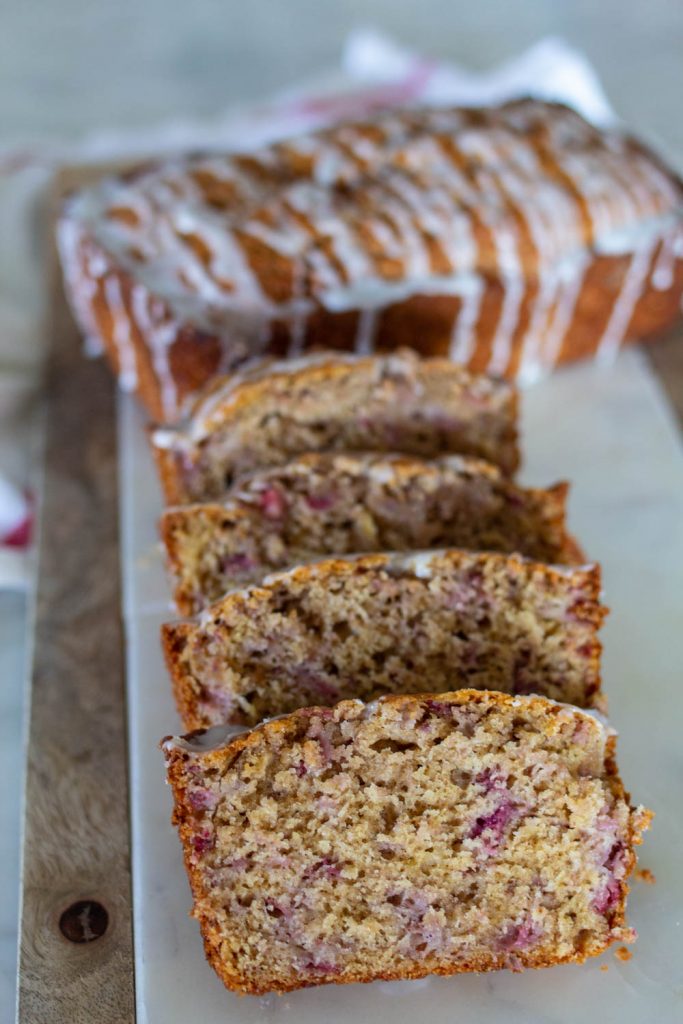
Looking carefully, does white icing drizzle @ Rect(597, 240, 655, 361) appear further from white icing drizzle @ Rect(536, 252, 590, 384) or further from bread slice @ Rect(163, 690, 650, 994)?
bread slice @ Rect(163, 690, 650, 994)

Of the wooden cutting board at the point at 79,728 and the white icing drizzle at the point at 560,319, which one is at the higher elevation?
the white icing drizzle at the point at 560,319

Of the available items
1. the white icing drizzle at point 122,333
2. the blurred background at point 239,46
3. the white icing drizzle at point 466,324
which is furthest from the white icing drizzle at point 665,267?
the blurred background at point 239,46

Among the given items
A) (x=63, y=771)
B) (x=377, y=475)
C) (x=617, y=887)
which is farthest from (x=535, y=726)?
(x=63, y=771)

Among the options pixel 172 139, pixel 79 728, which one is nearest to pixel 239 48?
pixel 172 139

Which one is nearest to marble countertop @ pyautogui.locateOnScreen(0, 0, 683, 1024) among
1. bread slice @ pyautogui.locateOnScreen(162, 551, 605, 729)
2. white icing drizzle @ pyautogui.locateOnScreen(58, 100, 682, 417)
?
white icing drizzle @ pyautogui.locateOnScreen(58, 100, 682, 417)

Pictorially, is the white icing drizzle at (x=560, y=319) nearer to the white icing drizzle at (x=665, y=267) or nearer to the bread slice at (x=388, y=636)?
the white icing drizzle at (x=665, y=267)

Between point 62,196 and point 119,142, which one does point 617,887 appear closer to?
point 62,196
